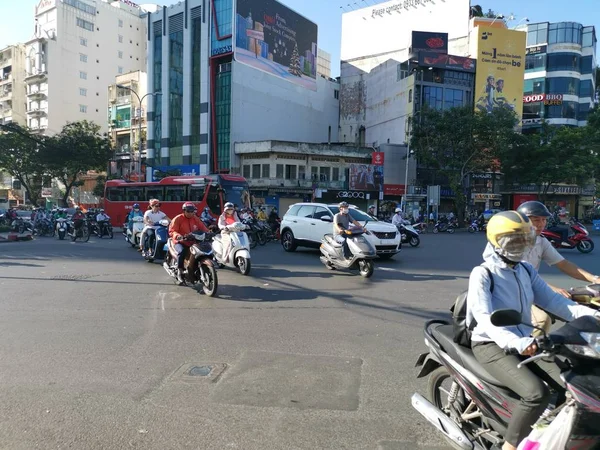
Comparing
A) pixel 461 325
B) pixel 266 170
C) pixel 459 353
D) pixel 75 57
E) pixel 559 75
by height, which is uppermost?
pixel 75 57

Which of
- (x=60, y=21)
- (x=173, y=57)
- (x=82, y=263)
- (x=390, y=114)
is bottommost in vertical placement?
(x=82, y=263)

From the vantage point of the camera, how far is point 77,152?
1549 inches

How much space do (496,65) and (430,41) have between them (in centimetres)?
709

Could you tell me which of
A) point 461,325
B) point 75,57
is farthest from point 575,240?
point 75,57

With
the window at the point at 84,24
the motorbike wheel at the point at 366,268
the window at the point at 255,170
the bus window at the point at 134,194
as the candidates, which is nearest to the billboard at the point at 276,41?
the window at the point at 255,170

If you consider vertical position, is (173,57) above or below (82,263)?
above

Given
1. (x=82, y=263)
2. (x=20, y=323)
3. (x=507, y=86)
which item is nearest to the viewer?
(x=20, y=323)

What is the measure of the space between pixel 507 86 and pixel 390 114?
39.3 feet

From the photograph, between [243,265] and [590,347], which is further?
[243,265]

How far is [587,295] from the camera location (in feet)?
10.5

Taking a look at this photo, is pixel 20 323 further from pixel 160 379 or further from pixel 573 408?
pixel 573 408

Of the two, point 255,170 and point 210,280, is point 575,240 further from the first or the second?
point 255,170

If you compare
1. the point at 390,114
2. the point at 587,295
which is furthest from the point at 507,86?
Answer: the point at 587,295

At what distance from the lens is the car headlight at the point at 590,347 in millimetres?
2092
